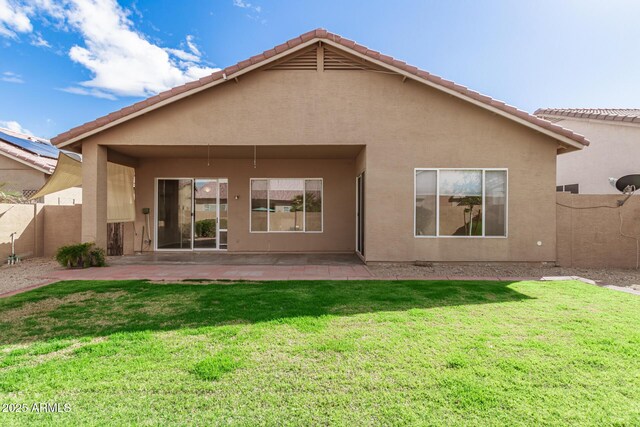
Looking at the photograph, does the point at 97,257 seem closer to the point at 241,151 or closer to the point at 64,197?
the point at 241,151

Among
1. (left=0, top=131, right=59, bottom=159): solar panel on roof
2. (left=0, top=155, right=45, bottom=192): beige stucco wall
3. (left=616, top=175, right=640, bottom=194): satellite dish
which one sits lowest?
(left=616, top=175, right=640, bottom=194): satellite dish

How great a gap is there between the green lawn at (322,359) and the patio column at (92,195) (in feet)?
13.3

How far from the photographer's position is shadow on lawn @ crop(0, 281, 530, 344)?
5.03 meters

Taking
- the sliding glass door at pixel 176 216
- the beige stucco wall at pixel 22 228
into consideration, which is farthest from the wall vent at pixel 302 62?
the beige stucco wall at pixel 22 228

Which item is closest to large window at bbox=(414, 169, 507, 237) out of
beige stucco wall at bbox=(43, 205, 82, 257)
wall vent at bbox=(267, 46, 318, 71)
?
wall vent at bbox=(267, 46, 318, 71)

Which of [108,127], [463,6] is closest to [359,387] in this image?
[108,127]

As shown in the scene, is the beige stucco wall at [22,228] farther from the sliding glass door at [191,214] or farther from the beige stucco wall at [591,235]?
the beige stucco wall at [591,235]

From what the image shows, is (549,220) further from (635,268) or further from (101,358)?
(101,358)

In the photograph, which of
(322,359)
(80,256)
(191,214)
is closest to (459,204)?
(322,359)

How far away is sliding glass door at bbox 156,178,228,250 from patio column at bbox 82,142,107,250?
3130 millimetres

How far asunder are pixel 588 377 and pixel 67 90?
3715 cm

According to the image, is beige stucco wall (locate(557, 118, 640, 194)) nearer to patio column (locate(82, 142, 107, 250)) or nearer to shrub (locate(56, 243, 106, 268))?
patio column (locate(82, 142, 107, 250))

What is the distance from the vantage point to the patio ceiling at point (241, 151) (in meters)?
10.7

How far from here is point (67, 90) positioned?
1100 inches
